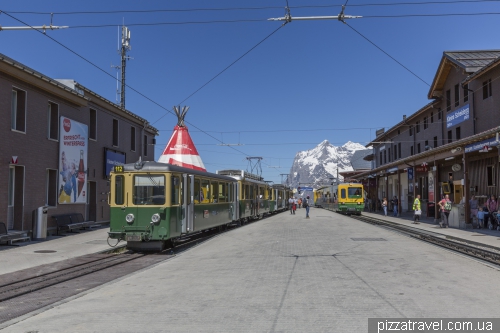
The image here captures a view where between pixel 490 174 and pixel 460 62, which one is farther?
pixel 460 62

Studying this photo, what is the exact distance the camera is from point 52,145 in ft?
66.2

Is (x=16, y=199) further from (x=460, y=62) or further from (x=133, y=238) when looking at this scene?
(x=460, y=62)

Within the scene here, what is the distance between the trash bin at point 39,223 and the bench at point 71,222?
65.9 inches

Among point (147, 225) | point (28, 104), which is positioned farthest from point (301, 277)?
point (28, 104)

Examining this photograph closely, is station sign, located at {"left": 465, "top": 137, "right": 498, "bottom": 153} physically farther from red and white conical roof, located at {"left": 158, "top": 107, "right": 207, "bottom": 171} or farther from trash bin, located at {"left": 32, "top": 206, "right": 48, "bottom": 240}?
trash bin, located at {"left": 32, "top": 206, "right": 48, "bottom": 240}

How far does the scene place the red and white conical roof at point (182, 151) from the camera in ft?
78.0

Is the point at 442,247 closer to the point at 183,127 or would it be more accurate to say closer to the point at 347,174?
the point at 183,127

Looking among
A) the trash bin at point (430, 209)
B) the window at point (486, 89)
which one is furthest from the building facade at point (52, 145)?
the window at point (486, 89)

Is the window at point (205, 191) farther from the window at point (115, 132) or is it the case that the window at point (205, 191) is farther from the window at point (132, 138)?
the window at point (132, 138)

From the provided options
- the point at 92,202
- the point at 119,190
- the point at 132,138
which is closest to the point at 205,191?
→ the point at 119,190

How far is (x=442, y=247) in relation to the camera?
15.2 meters

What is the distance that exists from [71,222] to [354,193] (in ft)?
88.1

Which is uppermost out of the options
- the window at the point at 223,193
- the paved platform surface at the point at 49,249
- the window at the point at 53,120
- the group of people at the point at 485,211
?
the window at the point at 53,120

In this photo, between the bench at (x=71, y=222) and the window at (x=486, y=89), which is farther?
the window at (x=486, y=89)
